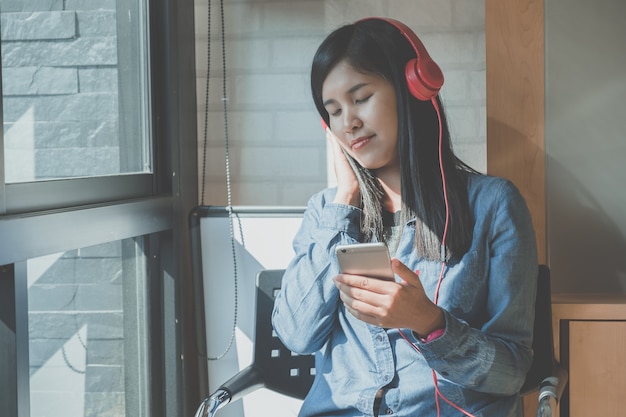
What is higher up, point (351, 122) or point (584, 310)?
point (351, 122)

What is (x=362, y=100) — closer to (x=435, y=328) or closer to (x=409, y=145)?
(x=409, y=145)

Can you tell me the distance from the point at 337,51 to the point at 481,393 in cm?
70

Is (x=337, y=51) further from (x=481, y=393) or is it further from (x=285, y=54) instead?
(x=481, y=393)

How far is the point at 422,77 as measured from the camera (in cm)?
138

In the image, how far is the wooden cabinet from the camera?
5.47 feet

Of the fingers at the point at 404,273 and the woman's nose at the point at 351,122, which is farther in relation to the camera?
the woman's nose at the point at 351,122

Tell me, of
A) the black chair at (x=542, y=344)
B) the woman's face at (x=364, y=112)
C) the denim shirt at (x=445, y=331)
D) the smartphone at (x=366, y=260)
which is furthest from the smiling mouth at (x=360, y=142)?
the black chair at (x=542, y=344)

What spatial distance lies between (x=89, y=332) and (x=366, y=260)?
0.69m

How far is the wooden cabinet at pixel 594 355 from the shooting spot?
1.67m

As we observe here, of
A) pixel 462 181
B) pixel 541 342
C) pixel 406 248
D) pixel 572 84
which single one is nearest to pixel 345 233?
pixel 406 248

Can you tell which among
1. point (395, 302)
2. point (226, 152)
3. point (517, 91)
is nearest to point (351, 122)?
point (395, 302)

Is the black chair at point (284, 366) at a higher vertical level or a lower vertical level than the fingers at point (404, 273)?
lower

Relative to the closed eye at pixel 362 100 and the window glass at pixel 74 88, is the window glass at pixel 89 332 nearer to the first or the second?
the window glass at pixel 74 88

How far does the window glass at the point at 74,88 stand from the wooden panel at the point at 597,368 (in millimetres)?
1107
